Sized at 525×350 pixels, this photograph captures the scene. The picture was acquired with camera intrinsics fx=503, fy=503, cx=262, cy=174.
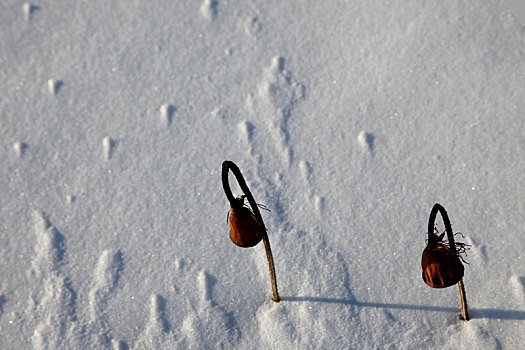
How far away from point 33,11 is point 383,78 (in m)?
1.84

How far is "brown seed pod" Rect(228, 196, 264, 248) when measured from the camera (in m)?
1.42

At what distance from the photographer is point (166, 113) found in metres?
2.35

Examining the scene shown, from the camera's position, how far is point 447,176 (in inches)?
81.9

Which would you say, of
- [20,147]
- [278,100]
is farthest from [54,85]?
[278,100]

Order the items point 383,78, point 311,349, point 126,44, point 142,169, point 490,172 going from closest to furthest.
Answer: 1. point 311,349
2. point 490,172
3. point 142,169
4. point 383,78
5. point 126,44

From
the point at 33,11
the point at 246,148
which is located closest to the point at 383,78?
the point at 246,148

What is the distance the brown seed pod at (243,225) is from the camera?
142 cm

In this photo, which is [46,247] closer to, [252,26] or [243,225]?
[243,225]

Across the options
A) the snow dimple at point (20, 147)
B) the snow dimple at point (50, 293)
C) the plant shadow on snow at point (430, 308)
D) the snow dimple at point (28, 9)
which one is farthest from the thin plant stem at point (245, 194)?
the snow dimple at point (28, 9)

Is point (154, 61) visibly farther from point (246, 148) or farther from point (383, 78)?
point (383, 78)

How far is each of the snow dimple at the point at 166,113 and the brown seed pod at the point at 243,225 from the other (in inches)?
39.3

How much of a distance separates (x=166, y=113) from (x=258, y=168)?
529mm

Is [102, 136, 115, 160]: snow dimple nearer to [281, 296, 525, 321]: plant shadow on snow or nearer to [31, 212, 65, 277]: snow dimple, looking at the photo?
[31, 212, 65, 277]: snow dimple

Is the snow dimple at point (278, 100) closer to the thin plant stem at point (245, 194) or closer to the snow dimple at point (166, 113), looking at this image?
the snow dimple at point (166, 113)
